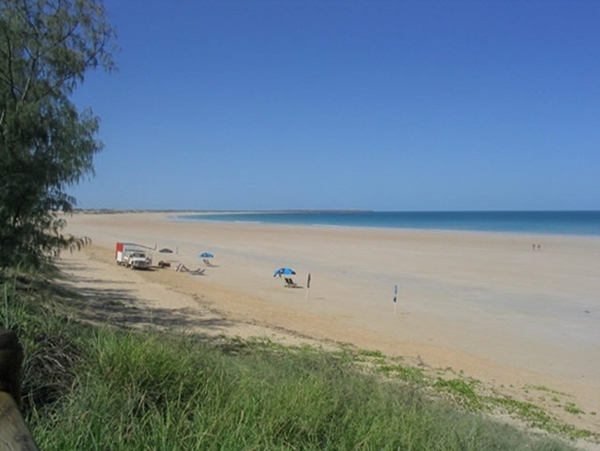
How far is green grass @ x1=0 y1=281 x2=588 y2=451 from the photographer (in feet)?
10.9

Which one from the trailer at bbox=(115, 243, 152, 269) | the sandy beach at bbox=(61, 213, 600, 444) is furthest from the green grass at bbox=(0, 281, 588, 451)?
the trailer at bbox=(115, 243, 152, 269)

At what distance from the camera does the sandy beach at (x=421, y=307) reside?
11531 millimetres

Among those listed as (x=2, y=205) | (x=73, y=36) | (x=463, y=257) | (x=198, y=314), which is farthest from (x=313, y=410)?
(x=463, y=257)

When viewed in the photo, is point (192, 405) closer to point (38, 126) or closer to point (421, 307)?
point (38, 126)

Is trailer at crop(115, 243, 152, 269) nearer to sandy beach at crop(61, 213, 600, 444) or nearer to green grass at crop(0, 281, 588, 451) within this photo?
sandy beach at crop(61, 213, 600, 444)

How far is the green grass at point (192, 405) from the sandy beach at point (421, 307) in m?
4.88

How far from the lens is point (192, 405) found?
3.98 meters

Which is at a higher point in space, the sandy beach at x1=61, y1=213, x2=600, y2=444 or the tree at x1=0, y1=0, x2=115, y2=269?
the tree at x1=0, y1=0, x2=115, y2=269

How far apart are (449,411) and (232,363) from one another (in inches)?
87.2

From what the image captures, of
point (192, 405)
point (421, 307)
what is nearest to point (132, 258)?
point (421, 307)

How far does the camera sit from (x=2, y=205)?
9.34 meters

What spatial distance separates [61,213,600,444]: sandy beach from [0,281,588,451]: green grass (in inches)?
192

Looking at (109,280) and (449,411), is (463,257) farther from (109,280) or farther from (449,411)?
(449,411)

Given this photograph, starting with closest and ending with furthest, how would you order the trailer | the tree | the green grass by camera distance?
the green grass, the tree, the trailer
